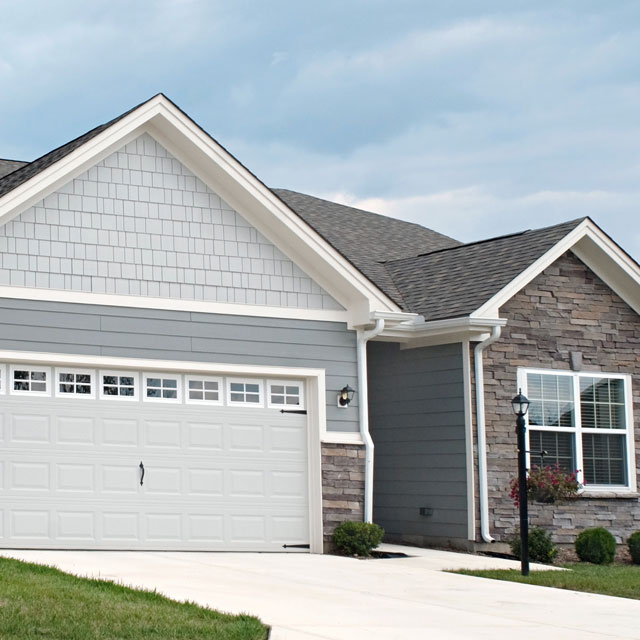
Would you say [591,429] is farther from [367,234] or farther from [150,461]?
[150,461]

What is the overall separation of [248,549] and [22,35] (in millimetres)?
8091

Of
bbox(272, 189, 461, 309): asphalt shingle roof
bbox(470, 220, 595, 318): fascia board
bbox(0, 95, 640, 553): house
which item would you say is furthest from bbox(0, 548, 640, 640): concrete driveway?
bbox(272, 189, 461, 309): asphalt shingle roof

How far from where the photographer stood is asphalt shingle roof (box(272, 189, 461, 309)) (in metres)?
19.6

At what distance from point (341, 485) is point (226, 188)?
428 cm

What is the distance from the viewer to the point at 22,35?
17391 mm

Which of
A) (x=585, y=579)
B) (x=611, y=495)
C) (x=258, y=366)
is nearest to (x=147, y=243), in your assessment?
(x=258, y=366)

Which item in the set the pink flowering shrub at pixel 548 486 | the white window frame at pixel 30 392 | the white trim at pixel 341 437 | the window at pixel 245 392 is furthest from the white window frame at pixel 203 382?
the pink flowering shrub at pixel 548 486

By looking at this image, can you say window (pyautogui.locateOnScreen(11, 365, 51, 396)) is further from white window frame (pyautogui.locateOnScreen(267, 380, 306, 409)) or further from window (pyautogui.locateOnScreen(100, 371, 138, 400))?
white window frame (pyautogui.locateOnScreen(267, 380, 306, 409))

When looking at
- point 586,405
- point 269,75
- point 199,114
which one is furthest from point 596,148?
point 199,114

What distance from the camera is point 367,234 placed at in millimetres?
22109

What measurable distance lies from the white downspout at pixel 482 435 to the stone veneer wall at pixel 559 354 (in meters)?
0.12

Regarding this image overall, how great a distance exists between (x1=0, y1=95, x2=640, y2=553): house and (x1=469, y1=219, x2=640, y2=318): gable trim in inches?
1.3

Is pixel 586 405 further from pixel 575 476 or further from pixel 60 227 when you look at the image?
pixel 60 227

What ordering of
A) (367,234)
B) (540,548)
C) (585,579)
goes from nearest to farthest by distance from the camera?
(585,579) → (540,548) → (367,234)
